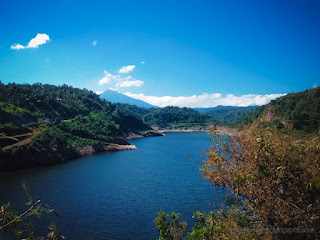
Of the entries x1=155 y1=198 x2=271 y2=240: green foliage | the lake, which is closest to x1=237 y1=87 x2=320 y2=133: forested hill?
the lake

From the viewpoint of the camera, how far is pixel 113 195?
35875mm

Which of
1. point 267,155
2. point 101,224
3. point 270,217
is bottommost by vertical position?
point 101,224

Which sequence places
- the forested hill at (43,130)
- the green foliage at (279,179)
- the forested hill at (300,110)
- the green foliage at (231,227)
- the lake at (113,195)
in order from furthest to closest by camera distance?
1. the forested hill at (300,110)
2. the forested hill at (43,130)
3. the lake at (113,195)
4. the green foliage at (231,227)
5. the green foliage at (279,179)

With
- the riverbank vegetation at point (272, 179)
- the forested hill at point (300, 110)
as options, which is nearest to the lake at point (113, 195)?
the riverbank vegetation at point (272, 179)

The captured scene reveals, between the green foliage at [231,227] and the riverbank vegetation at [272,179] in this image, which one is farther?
the green foliage at [231,227]

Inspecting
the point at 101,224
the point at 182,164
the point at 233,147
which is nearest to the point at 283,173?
the point at 233,147

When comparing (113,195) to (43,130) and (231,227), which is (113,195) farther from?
(43,130)

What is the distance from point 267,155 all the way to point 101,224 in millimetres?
22608

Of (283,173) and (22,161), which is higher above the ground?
(283,173)

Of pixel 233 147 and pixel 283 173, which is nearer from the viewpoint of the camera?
pixel 283 173

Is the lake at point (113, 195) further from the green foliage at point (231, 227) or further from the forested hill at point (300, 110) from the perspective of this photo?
the forested hill at point (300, 110)

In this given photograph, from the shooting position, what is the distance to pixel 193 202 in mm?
31891

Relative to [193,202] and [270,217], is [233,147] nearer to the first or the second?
[270,217]

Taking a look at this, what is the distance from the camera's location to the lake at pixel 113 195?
25.8m
